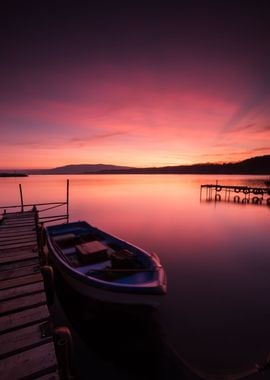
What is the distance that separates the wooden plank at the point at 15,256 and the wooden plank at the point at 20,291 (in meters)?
1.92

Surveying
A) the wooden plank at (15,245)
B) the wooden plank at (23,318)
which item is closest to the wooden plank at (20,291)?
the wooden plank at (23,318)

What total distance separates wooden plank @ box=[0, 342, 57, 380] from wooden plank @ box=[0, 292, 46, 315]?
54.2 inches

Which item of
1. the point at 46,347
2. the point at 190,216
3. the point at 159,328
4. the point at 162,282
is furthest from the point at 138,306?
the point at 190,216

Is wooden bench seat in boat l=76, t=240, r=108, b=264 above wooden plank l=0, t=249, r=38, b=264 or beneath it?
beneath

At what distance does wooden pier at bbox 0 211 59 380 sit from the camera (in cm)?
386

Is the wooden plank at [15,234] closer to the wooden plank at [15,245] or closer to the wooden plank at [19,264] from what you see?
the wooden plank at [15,245]

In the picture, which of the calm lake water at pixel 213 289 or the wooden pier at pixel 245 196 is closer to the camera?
the calm lake water at pixel 213 289

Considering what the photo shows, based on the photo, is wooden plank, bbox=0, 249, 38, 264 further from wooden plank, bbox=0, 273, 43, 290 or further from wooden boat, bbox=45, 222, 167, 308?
wooden boat, bbox=45, 222, 167, 308

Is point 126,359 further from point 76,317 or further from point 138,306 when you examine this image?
point 76,317

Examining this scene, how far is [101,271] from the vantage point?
26.9ft

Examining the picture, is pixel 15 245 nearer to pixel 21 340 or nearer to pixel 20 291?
pixel 20 291

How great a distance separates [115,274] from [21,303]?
3.41 m

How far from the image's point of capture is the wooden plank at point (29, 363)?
374 cm

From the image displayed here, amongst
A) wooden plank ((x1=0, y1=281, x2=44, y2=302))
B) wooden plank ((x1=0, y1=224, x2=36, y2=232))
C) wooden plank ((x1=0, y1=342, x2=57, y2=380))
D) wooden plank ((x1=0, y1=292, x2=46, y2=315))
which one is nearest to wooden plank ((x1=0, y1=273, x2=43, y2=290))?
wooden plank ((x1=0, y1=281, x2=44, y2=302))
